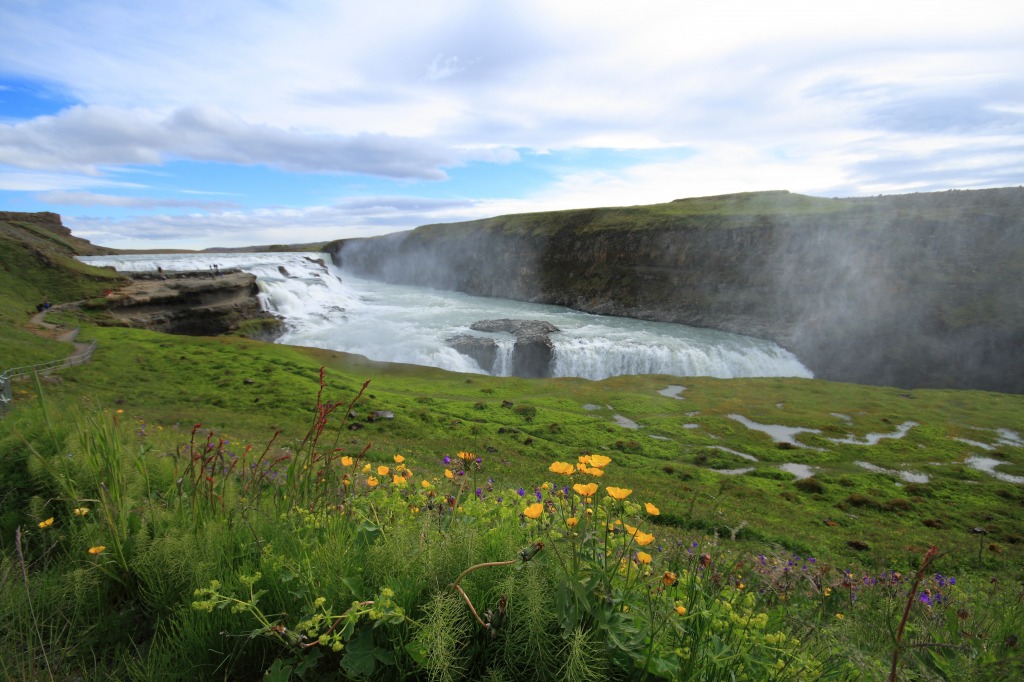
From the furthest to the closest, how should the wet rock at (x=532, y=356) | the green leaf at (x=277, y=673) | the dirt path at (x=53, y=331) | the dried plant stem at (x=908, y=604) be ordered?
the wet rock at (x=532, y=356) → the dirt path at (x=53, y=331) → the green leaf at (x=277, y=673) → the dried plant stem at (x=908, y=604)

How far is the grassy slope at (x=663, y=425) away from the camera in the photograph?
753 inches

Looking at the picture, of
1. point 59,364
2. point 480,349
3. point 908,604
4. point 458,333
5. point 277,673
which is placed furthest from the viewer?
point 458,333

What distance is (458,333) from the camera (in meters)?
59.8

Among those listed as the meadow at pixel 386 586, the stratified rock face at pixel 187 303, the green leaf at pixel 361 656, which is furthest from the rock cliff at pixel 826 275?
the green leaf at pixel 361 656

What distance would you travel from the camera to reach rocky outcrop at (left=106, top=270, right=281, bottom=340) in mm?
50062

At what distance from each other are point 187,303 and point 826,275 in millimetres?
84861

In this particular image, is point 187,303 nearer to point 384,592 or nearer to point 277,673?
point 277,673

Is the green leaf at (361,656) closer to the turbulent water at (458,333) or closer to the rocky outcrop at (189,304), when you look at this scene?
the turbulent water at (458,333)

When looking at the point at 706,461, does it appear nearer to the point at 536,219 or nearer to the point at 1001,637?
the point at 1001,637

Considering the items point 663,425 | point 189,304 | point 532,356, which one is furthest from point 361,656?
point 189,304

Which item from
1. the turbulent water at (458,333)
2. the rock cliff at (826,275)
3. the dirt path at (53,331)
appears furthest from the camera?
the rock cliff at (826,275)

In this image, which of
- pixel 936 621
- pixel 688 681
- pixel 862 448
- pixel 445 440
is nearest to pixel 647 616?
pixel 688 681

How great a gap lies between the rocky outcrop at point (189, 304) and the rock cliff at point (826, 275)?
56378 mm

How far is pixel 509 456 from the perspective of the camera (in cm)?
2388
